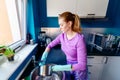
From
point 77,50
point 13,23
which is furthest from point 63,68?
point 13,23

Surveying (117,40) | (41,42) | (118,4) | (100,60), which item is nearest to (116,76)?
(100,60)

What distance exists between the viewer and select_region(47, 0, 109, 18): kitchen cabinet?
187 centimetres

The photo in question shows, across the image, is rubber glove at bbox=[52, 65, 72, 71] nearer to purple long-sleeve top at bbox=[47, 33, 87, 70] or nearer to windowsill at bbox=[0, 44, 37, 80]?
purple long-sleeve top at bbox=[47, 33, 87, 70]

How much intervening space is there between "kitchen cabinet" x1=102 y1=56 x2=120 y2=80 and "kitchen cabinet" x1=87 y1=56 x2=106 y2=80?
88mm

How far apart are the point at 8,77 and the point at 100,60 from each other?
4.91 ft

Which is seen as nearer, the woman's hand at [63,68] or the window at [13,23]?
the woman's hand at [63,68]

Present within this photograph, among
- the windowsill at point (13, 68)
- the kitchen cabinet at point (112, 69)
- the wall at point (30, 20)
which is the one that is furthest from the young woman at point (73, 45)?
the kitchen cabinet at point (112, 69)

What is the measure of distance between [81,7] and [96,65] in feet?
3.43

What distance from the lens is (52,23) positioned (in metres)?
2.24

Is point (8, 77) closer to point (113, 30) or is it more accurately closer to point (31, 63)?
point (31, 63)

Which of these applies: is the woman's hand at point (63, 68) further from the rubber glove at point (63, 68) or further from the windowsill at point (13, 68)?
the windowsill at point (13, 68)

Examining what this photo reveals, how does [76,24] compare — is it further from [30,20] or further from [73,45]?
[30,20]

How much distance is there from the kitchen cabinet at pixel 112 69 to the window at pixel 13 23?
150 centimetres

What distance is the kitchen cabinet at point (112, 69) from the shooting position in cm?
195
